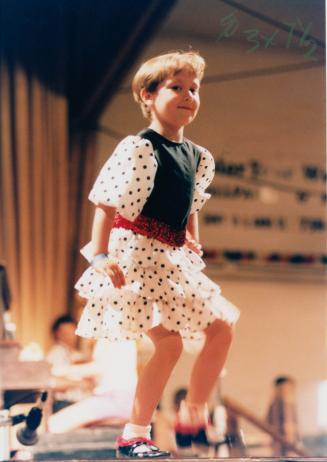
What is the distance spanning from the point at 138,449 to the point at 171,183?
23.1 inches

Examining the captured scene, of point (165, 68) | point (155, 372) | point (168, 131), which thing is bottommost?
point (155, 372)

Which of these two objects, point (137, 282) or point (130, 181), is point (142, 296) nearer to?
point (137, 282)

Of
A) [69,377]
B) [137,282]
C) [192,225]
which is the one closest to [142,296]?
[137,282]

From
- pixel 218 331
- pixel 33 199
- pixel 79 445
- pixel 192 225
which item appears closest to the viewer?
pixel 218 331

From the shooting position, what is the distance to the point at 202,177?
6.86 ft

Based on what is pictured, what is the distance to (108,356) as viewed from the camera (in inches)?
109

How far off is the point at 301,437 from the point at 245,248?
4.17 feet

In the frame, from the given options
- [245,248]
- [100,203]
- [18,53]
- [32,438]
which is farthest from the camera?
[245,248]

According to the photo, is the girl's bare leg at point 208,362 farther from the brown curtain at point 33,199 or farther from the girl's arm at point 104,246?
the brown curtain at point 33,199

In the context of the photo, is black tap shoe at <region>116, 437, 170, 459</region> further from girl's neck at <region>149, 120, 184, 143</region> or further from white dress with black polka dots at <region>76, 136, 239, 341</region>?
girl's neck at <region>149, 120, 184, 143</region>

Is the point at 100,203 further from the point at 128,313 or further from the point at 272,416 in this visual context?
the point at 272,416

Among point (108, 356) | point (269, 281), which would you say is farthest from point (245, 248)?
point (108, 356)

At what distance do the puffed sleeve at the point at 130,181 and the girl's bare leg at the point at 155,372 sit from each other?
271mm

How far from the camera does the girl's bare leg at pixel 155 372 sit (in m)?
1.96
